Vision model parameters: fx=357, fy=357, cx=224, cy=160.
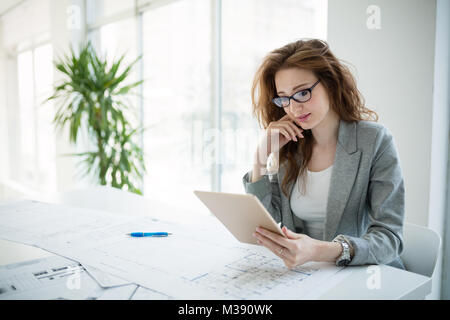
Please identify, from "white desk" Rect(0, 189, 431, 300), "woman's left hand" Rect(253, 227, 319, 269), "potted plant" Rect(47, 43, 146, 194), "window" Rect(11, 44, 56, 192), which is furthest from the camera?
"window" Rect(11, 44, 56, 192)

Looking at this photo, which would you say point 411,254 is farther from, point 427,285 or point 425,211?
point 425,211

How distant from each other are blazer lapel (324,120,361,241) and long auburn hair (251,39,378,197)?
15cm

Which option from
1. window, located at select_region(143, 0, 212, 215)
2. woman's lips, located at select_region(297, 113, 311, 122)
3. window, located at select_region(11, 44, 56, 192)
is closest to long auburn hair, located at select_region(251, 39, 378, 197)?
woman's lips, located at select_region(297, 113, 311, 122)

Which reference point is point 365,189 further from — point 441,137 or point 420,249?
point 441,137

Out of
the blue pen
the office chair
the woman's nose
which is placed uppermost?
the woman's nose

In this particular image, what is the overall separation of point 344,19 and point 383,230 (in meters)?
1.42

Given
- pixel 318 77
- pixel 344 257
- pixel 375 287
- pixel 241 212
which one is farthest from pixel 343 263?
pixel 318 77

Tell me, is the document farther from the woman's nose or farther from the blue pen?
the woman's nose

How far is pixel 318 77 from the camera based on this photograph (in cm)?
137

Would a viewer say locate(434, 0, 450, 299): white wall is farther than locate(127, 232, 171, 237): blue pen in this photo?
Yes

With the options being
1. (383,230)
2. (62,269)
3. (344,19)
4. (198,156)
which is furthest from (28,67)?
(383,230)

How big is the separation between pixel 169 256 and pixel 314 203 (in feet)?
2.14

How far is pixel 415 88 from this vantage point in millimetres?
1808

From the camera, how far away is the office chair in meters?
1.24
